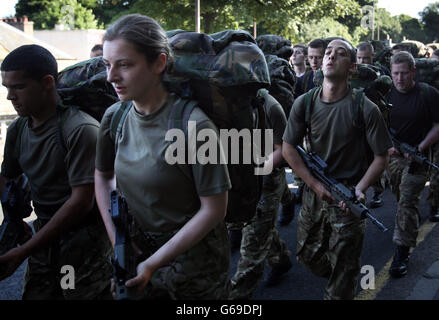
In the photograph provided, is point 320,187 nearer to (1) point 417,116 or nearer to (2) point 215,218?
(2) point 215,218

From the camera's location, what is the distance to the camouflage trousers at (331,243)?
3664 mm

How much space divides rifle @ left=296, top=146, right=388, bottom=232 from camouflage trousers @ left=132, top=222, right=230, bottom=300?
145cm

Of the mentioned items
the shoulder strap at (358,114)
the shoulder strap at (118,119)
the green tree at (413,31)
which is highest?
the shoulder strap at (118,119)

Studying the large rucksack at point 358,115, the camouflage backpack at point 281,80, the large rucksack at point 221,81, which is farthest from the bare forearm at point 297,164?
the large rucksack at point 221,81

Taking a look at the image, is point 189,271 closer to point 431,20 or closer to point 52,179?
point 52,179

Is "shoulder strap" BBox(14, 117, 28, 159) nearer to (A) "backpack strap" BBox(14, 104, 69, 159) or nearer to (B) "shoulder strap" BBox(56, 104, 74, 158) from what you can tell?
(A) "backpack strap" BBox(14, 104, 69, 159)

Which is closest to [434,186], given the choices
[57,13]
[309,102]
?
[309,102]

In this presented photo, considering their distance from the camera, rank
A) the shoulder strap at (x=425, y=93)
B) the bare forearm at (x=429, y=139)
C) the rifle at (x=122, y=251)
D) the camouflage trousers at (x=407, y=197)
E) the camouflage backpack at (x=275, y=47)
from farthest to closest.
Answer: the camouflage backpack at (x=275, y=47) → the shoulder strap at (x=425, y=93) → the bare forearm at (x=429, y=139) → the camouflage trousers at (x=407, y=197) → the rifle at (x=122, y=251)

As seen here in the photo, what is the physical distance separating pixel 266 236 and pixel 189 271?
219cm

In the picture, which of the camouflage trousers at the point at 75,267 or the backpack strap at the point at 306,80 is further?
the backpack strap at the point at 306,80

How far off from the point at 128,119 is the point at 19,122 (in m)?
0.97

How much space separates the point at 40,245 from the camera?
105 inches

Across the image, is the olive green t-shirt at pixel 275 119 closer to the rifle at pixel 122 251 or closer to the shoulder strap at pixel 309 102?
the shoulder strap at pixel 309 102

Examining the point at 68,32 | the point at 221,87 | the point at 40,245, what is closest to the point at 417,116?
the point at 221,87
